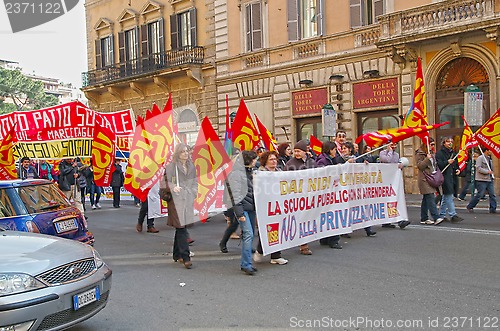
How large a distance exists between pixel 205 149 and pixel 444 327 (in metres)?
6.48

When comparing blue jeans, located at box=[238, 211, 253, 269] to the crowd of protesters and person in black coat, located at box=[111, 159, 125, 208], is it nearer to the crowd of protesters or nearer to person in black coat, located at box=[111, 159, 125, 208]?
the crowd of protesters

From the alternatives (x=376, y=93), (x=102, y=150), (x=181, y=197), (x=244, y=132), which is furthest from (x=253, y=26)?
(x=181, y=197)

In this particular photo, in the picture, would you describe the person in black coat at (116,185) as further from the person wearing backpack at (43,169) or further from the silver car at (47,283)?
the silver car at (47,283)

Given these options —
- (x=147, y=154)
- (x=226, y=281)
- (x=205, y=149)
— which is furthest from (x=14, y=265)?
(x=205, y=149)

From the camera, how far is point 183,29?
2861 cm

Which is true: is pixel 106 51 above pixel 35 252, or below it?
above

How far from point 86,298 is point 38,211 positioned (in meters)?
2.96

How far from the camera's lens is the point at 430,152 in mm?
11188

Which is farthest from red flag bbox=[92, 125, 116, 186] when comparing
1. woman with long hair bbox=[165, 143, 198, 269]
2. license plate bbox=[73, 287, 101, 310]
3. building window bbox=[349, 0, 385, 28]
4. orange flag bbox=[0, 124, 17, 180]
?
building window bbox=[349, 0, 385, 28]

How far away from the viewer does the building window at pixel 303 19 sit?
2233cm

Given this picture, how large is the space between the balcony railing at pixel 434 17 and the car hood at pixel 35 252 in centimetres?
1540

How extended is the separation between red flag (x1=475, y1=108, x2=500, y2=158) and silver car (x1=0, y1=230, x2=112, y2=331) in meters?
9.71

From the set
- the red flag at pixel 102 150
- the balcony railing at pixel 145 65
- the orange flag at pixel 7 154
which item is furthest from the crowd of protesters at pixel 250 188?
the balcony railing at pixel 145 65

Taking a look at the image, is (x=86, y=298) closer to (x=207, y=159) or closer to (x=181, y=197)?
(x=181, y=197)
